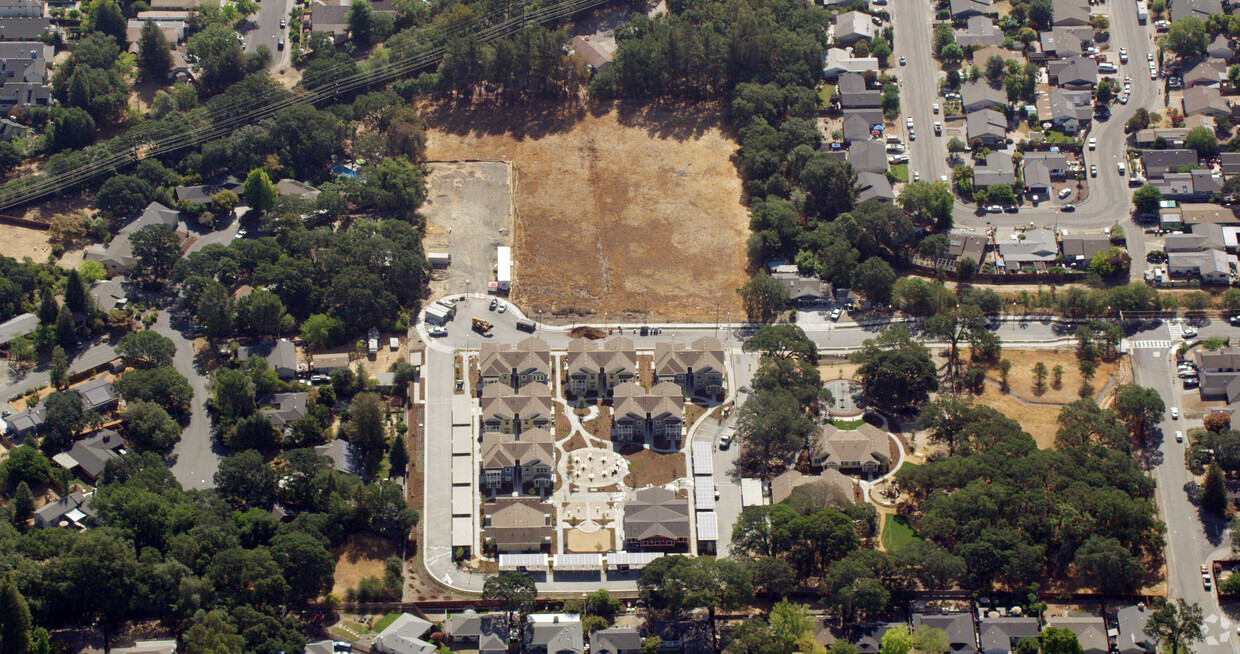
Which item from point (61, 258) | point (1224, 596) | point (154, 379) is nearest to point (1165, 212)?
point (1224, 596)

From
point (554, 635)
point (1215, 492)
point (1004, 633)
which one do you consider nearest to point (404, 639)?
point (554, 635)

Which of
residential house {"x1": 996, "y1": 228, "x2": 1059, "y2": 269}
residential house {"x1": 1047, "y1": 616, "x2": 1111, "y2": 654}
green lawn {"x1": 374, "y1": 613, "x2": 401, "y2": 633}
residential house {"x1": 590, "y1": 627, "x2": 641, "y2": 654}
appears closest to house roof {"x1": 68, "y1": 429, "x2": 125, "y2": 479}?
green lawn {"x1": 374, "y1": 613, "x2": 401, "y2": 633}

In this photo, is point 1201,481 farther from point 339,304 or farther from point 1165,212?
point 339,304

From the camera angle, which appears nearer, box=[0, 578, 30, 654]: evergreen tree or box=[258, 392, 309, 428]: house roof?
box=[0, 578, 30, 654]: evergreen tree

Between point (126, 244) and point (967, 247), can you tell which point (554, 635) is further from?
point (126, 244)

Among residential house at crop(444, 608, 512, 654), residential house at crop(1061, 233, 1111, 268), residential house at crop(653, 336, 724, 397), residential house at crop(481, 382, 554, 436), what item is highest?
residential house at crop(1061, 233, 1111, 268)

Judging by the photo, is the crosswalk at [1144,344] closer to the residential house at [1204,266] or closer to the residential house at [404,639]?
the residential house at [1204,266]

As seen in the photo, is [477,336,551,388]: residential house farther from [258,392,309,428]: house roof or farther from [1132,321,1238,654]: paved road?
[1132,321,1238,654]: paved road
